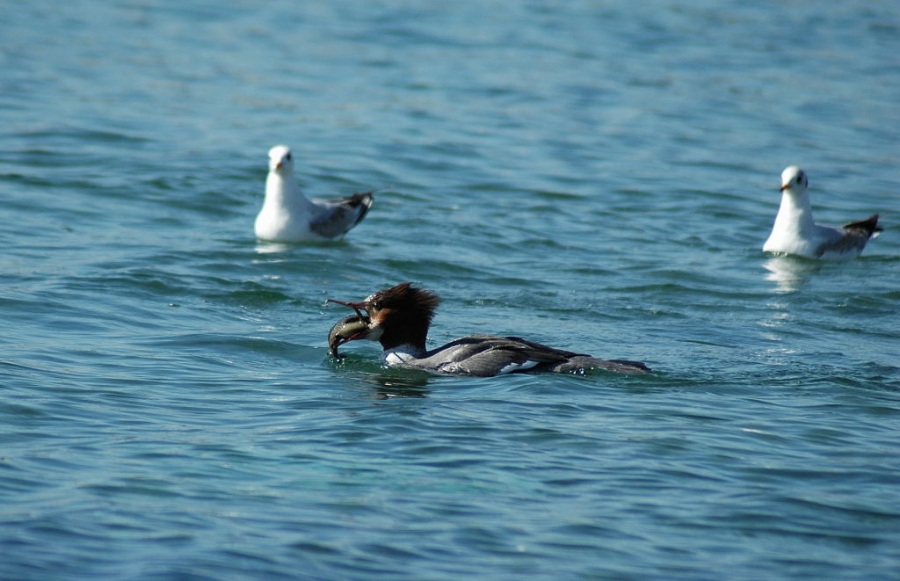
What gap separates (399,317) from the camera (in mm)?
10562

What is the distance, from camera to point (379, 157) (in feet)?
66.0

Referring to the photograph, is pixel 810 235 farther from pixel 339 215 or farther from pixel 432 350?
pixel 432 350

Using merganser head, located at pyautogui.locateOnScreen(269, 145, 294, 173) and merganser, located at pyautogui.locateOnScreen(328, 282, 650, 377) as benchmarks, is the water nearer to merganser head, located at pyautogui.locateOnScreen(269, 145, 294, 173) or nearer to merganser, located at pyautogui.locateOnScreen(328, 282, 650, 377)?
merganser, located at pyautogui.locateOnScreen(328, 282, 650, 377)

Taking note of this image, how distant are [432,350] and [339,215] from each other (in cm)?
544

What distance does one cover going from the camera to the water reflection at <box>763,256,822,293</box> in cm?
1445

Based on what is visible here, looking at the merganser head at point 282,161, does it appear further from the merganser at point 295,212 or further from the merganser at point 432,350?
the merganser at point 432,350

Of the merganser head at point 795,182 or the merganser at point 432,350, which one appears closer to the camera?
the merganser at point 432,350

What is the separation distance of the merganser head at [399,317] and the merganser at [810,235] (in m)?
6.73

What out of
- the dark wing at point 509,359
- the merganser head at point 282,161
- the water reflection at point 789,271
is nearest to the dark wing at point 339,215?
the merganser head at point 282,161

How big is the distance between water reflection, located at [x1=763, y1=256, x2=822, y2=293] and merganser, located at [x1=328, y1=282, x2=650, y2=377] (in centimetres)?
470

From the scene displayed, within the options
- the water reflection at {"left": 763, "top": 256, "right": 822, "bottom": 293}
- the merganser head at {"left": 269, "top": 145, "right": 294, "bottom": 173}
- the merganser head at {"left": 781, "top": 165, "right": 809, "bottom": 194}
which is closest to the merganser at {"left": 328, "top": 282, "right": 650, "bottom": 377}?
the water reflection at {"left": 763, "top": 256, "right": 822, "bottom": 293}

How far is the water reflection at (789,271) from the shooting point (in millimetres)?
14453

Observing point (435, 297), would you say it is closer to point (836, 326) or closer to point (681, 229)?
point (836, 326)

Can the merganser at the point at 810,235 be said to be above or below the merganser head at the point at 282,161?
below
